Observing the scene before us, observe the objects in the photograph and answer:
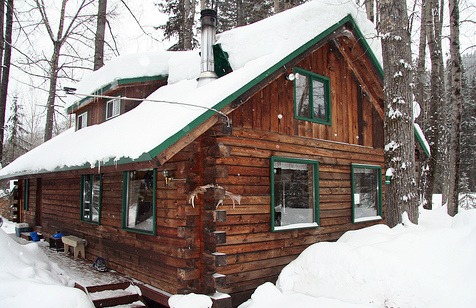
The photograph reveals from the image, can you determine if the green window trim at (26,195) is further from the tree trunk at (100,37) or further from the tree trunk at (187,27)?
the tree trunk at (187,27)

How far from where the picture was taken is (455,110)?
12531 millimetres

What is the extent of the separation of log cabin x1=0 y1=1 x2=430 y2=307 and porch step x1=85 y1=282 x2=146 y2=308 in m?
0.26

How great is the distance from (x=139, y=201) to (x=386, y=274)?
5.04 metres

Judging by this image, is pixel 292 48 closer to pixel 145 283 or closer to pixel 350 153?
pixel 350 153

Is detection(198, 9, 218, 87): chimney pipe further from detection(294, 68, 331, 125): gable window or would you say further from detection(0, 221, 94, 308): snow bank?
detection(0, 221, 94, 308): snow bank

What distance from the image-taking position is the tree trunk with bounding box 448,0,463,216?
40.4ft

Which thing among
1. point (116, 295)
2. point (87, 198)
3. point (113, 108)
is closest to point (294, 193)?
point (116, 295)

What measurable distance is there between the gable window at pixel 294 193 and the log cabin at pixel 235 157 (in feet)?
0.11

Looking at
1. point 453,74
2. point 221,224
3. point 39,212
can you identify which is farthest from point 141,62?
point 453,74

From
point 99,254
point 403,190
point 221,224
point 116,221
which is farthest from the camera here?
point 99,254

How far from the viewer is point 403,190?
26.5ft

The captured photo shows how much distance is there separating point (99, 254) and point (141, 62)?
5369 mm

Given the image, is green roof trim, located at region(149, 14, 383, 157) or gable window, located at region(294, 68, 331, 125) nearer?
green roof trim, located at region(149, 14, 383, 157)

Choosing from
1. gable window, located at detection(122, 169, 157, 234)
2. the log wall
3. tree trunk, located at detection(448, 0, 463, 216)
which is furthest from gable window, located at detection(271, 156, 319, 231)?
tree trunk, located at detection(448, 0, 463, 216)
